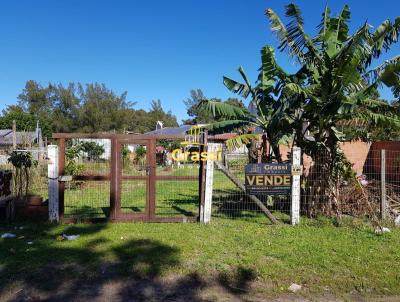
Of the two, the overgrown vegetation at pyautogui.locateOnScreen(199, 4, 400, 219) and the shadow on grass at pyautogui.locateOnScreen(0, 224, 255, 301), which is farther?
the overgrown vegetation at pyautogui.locateOnScreen(199, 4, 400, 219)

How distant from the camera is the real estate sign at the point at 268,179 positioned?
28.0 ft

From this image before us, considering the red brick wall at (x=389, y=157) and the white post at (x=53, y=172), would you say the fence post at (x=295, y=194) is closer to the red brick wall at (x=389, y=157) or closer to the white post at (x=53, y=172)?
the red brick wall at (x=389, y=157)

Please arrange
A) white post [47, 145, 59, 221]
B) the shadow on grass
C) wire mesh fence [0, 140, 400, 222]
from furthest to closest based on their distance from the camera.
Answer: wire mesh fence [0, 140, 400, 222] → white post [47, 145, 59, 221] → the shadow on grass

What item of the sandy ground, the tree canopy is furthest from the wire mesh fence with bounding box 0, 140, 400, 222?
the tree canopy

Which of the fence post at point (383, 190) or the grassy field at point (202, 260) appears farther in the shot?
the fence post at point (383, 190)

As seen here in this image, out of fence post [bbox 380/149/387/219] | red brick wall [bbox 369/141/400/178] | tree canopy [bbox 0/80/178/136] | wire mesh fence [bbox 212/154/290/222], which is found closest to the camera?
fence post [bbox 380/149/387/219]

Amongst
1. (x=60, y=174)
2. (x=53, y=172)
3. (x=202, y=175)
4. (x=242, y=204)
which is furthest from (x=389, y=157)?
(x=53, y=172)

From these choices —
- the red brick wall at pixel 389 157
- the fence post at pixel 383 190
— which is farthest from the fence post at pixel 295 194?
the red brick wall at pixel 389 157

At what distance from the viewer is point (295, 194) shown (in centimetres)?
862

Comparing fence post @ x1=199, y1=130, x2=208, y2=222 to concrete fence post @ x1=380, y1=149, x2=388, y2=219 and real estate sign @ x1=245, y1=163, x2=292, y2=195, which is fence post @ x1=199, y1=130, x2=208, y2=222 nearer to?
real estate sign @ x1=245, y1=163, x2=292, y2=195

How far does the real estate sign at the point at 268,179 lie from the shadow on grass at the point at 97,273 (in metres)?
2.55

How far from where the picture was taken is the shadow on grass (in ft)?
16.1

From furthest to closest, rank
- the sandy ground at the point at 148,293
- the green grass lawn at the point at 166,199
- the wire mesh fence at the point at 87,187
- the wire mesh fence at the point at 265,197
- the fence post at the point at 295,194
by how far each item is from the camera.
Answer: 1. the wire mesh fence at the point at 87,187
2. the green grass lawn at the point at 166,199
3. the wire mesh fence at the point at 265,197
4. the fence post at the point at 295,194
5. the sandy ground at the point at 148,293

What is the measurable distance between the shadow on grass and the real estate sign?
8.38ft
